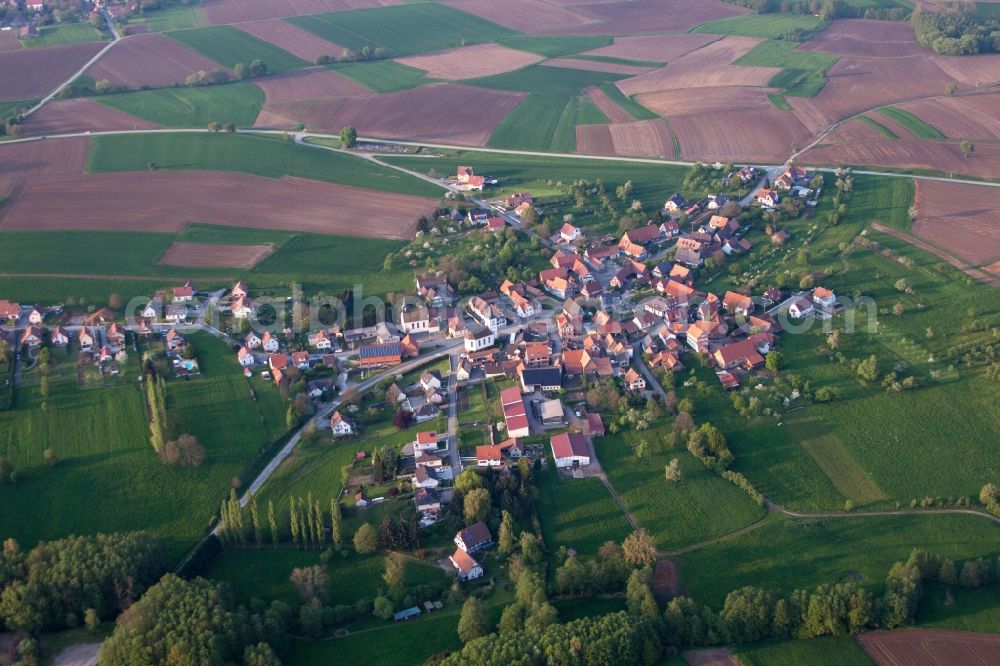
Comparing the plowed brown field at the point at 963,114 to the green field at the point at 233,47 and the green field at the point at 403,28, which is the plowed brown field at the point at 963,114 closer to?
the green field at the point at 403,28

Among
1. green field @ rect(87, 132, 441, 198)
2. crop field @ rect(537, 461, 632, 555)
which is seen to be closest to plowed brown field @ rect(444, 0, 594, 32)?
green field @ rect(87, 132, 441, 198)

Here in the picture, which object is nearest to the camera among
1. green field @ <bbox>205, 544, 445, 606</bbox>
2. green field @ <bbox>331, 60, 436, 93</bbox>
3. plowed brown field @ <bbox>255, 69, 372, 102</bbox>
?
green field @ <bbox>205, 544, 445, 606</bbox>

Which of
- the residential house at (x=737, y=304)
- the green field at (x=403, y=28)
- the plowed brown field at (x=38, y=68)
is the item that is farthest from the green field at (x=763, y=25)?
the plowed brown field at (x=38, y=68)

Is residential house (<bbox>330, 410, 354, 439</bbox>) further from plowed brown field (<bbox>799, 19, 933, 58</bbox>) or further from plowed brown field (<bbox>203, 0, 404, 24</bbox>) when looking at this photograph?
plowed brown field (<bbox>203, 0, 404, 24</bbox>)

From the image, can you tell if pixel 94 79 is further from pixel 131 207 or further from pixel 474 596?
pixel 474 596

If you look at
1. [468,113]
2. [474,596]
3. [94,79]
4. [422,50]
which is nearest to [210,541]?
[474,596]

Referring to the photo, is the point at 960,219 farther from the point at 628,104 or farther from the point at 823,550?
the point at 823,550

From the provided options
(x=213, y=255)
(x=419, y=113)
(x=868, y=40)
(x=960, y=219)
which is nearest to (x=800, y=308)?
(x=960, y=219)
